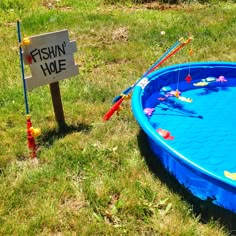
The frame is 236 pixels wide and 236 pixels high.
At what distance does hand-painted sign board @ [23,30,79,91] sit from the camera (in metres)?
3.27

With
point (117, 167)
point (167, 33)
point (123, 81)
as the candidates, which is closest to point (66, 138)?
point (117, 167)

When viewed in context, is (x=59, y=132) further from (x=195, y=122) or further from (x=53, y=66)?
(x=195, y=122)

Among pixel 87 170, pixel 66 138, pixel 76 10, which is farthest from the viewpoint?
pixel 76 10

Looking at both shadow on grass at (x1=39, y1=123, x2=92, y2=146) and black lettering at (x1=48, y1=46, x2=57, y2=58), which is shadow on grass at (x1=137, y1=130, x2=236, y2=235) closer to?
shadow on grass at (x1=39, y1=123, x2=92, y2=146)

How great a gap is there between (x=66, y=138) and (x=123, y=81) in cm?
154

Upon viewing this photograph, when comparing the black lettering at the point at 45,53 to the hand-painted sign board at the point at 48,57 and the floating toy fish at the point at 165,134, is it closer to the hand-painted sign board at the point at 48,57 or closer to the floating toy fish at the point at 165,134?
the hand-painted sign board at the point at 48,57

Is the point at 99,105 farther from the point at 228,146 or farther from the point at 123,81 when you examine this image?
the point at 228,146

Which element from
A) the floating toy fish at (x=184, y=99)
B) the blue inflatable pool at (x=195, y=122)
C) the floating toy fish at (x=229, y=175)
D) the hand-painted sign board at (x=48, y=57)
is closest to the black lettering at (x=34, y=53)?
the hand-painted sign board at (x=48, y=57)

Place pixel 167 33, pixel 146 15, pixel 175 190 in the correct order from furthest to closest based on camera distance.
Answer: pixel 146 15 → pixel 167 33 → pixel 175 190

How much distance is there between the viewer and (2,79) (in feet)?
16.1

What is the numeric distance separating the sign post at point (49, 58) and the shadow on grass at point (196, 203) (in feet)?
3.42

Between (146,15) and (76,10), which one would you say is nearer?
(146,15)

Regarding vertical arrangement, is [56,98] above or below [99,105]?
above

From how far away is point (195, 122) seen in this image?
14.3 ft
